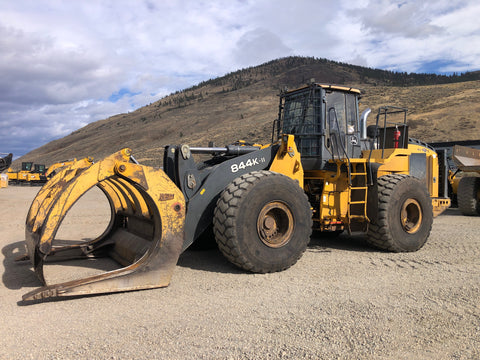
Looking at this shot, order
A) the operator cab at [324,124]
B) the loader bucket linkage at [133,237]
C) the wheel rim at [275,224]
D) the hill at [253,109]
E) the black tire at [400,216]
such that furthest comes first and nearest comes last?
the hill at [253,109], the operator cab at [324,124], the black tire at [400,216], the wheel rim at [275,224], the loader bucket linkage at [133,237]

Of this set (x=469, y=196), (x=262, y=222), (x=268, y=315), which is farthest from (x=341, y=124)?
(x=469, y=196)

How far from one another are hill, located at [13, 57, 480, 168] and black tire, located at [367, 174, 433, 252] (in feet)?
75.7

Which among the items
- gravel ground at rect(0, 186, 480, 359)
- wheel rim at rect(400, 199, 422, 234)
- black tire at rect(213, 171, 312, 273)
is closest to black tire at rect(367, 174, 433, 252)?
wheel rim at rect(400, 199, 422, 234)

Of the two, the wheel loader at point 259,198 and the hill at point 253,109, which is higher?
the hill at point 253,109

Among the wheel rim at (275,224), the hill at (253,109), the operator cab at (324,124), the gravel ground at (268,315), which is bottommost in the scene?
the gravel ground at (268,315)

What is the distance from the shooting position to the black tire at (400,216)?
21.4ft

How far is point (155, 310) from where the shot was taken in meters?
4.00

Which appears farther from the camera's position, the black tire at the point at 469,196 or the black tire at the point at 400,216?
the black tire at the point at 469,196

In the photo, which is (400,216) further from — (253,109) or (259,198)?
(253,109)

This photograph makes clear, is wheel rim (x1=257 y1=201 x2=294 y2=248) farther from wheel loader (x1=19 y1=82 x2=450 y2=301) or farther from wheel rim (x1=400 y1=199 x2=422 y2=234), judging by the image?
wheel rim (x1=400 y1=199 x2=422 y2=234)

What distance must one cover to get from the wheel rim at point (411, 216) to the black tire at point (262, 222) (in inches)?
84.0

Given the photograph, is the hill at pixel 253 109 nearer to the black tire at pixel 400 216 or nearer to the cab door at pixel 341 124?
the black tire at pixel 400 216

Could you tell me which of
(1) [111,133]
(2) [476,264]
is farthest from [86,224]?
(1) [111,133]

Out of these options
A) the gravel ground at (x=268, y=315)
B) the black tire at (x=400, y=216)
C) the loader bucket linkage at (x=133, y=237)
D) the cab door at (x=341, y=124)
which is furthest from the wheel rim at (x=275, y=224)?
the black tire at (x=400, y=216)
